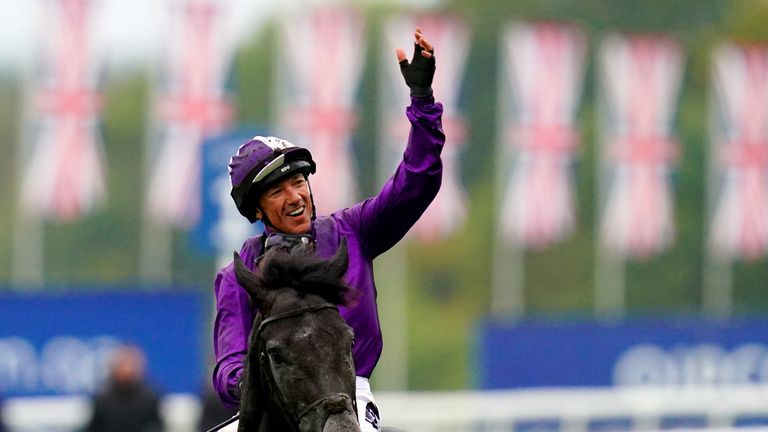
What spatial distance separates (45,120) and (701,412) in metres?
15.7

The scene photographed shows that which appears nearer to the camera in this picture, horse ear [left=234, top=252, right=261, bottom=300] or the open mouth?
horse ear [left=234, top=252, right=261, bottom=300]

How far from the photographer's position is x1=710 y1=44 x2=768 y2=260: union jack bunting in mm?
29078

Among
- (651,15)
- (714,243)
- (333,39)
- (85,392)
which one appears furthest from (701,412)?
(651,15)

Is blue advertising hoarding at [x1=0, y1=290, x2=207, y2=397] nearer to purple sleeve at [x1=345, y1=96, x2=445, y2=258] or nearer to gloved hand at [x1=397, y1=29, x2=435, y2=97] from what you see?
purple sleeve at [x1=345, y1=96, x2=445, y2=258]

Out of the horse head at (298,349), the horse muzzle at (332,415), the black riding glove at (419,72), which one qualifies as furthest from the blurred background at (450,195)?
the horse muzzle at (332,415)

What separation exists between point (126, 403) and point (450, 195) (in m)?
17.3

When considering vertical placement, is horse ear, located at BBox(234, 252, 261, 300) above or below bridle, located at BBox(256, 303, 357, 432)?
above

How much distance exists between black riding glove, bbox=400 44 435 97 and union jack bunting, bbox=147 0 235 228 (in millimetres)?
22714

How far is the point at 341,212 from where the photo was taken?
15.8ft

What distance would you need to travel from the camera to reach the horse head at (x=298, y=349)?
3.73 meters

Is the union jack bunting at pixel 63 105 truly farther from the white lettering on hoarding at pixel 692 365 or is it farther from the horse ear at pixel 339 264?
the horse ear at pixel 339 264

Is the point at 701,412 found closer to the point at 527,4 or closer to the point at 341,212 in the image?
the point at 341,212

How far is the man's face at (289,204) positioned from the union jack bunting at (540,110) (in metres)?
24.0

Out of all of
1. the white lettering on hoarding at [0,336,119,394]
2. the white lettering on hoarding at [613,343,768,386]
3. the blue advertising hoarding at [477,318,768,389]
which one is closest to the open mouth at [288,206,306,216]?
the white lettering on hoarding at [0,336,119,394]
